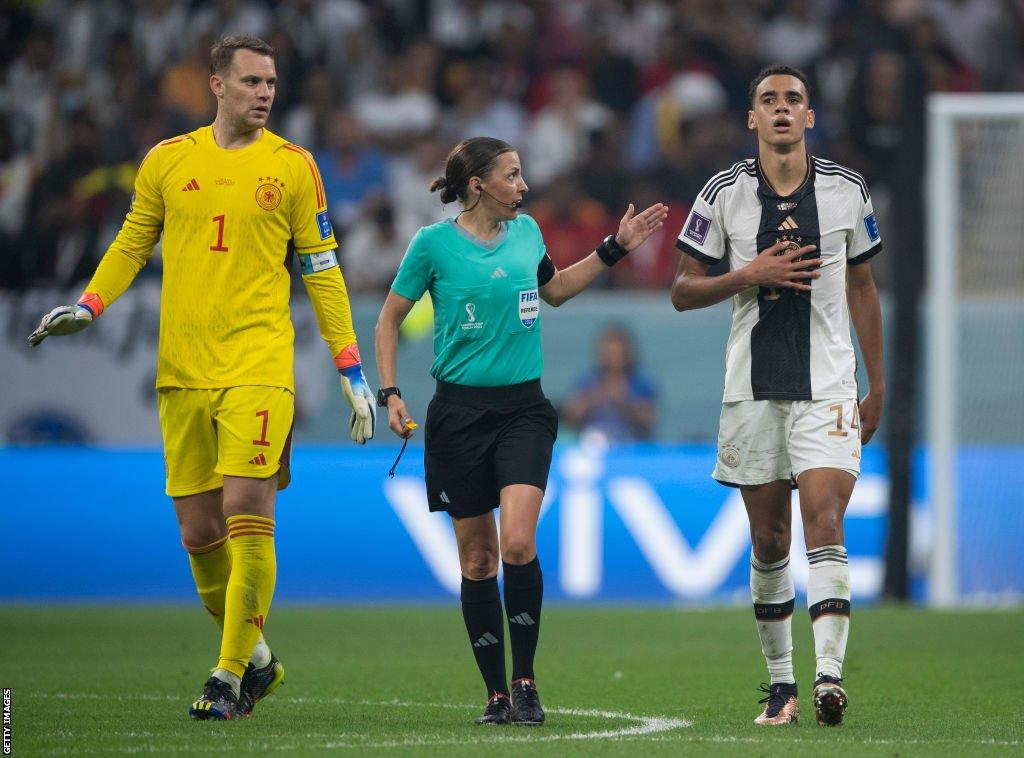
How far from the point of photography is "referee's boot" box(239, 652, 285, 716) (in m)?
7.00

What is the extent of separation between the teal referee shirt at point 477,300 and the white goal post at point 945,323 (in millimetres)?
6802

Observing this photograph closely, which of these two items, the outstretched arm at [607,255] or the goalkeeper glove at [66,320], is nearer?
the goalkeeper glove at [66,320]

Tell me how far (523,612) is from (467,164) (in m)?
1.79

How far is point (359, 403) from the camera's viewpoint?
272 inches

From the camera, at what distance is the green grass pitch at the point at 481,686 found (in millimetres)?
6086

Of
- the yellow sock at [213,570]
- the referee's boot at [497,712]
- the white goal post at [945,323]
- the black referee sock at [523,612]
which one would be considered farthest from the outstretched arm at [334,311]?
the white goal post at [945,323]

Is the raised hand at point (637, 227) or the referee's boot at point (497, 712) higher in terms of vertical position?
the raised hand at point (637, 227)

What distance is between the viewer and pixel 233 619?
265 inches

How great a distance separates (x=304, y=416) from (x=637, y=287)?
10.4 ft

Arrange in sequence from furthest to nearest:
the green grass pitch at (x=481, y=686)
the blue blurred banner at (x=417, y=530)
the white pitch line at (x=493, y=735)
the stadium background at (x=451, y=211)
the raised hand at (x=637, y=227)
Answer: the stadium background at (x=451, y=211) < the blue blurred banner at (x=417, y=530) < the raised hand at (x=637, y=227) < the green grass pitch at (x=481, y=686) < the white pitch line at (x=493, y=735)

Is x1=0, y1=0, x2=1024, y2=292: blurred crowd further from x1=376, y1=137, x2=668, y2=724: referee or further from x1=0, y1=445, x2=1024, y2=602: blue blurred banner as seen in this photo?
x1=376, y1=137, x2=668, y2=724: referee

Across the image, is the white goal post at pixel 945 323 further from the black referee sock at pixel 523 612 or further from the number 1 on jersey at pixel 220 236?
the number 1 on jersey at pixel 220 236

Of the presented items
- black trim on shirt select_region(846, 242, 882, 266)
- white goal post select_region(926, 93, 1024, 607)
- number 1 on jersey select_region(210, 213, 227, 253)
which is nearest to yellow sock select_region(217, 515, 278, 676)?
number 1 on jersey select_region(210, 213, 227, 253)

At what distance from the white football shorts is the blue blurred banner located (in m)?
6.58
